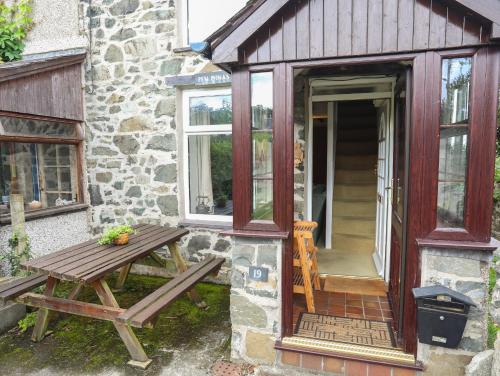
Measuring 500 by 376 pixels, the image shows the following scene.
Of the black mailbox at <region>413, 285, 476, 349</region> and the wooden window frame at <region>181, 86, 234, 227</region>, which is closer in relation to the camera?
the black mailbox at <region>413, 285, 476, 349</region>

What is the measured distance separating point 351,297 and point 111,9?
5124mm

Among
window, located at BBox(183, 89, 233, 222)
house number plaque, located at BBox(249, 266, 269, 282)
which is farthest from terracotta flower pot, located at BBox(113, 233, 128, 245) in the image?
house number plaque, located at BBox(249, 266, 269, 282)

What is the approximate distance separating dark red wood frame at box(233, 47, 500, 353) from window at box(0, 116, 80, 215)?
132 inches

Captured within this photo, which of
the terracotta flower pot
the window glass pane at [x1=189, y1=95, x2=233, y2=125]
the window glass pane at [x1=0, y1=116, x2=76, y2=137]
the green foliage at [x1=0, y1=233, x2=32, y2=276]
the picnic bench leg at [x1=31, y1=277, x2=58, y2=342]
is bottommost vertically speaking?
the picnic bench leg at [x1=31, y1=277, x2=58, y2=342]

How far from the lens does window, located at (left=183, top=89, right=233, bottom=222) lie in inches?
184

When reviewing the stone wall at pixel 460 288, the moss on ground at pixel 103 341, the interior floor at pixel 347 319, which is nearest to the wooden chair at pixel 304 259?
the interior floor at pixel 347 319

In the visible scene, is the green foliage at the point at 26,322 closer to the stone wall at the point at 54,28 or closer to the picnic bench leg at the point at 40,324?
the picnic bench leg at the point at 40,324

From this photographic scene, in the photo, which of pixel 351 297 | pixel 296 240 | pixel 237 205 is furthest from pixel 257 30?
pixel 351 297

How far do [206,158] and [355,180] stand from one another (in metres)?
3.42

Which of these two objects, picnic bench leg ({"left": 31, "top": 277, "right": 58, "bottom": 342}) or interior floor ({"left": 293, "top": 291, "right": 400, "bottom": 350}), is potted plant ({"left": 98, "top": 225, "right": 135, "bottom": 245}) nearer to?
picnic bench leg ({"left": 31, "top": 277, "right": 58, "bottom": 342})

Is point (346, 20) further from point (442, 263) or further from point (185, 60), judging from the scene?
point (185, 60)

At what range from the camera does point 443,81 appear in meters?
2.35

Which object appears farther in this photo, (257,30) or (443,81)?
(257,30)

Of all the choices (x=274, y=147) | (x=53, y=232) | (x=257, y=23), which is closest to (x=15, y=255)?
(x=53, y=232)
